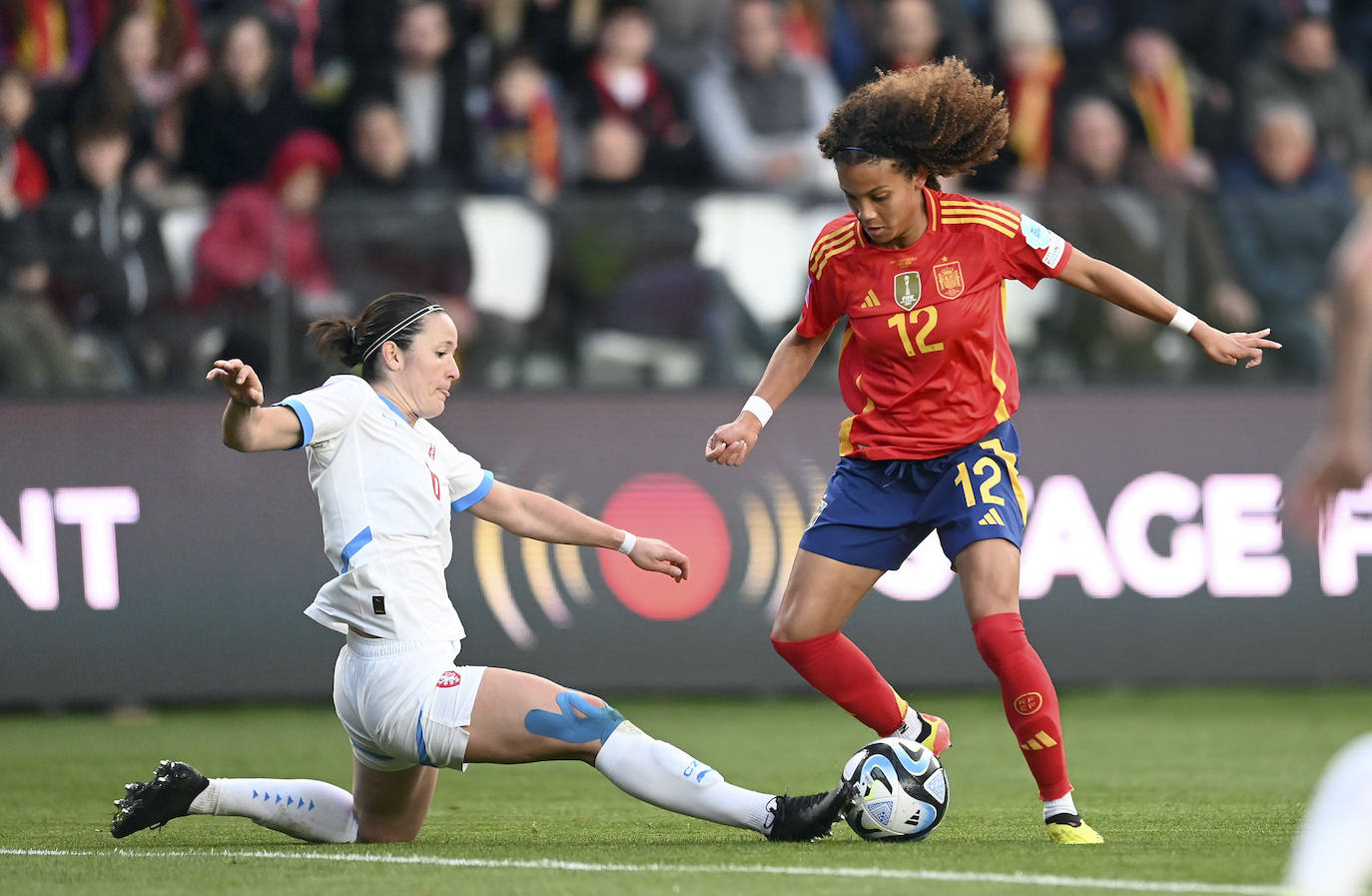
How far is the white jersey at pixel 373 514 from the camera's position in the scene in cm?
514

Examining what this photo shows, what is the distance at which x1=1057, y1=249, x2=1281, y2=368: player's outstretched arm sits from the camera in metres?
5.42

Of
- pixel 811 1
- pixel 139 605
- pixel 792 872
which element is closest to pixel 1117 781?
pixel 792 872

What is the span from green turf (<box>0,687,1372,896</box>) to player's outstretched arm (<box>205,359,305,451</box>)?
3.65 feet

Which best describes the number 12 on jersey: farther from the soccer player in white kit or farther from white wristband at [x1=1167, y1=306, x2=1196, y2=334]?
the soccer player in white kit

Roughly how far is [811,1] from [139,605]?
5.88 meters

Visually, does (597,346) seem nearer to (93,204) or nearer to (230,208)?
(230,208)

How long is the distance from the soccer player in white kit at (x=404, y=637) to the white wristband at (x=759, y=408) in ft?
2.09

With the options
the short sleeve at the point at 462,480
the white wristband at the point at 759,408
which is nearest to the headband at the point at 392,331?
the short sleeve at the point at 462,480

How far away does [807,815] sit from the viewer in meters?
5.12

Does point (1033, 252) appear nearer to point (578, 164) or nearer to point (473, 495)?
point (473, 495)

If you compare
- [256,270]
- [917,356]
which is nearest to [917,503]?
[917,356]

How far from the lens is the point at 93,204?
958cm

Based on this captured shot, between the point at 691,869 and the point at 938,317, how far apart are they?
1825mm

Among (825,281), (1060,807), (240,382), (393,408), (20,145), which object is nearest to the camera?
(240,382)
